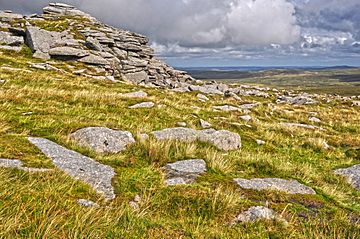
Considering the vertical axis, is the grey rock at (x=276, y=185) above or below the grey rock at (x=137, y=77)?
above

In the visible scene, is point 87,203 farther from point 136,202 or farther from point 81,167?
point 81,167

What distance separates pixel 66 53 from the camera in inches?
2034

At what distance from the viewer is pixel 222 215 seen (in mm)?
7430

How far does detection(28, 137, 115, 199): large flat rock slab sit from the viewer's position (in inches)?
321

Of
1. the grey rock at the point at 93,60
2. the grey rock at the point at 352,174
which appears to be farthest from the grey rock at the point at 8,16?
the grey rock at the point at 352,174

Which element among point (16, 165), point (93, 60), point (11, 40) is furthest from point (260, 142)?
point (11, 40)

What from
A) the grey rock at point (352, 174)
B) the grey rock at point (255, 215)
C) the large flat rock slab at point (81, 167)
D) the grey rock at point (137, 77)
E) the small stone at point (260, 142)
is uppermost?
the large flat rock slab at point (81, 167)

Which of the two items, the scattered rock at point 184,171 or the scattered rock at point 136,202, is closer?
the scattered rock at point 136,202

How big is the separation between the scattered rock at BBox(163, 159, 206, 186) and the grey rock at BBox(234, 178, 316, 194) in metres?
1.24

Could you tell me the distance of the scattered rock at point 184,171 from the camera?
9273 millimetres

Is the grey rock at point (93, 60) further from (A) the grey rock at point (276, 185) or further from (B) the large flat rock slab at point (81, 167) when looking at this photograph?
(A) the grey rock at point (276, 185)

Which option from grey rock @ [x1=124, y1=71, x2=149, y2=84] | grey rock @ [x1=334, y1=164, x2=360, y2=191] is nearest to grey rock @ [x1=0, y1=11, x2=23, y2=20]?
grey rock @ [x1=124, y1=71, x2=149, y2=84]

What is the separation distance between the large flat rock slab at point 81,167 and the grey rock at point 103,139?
1.28 m

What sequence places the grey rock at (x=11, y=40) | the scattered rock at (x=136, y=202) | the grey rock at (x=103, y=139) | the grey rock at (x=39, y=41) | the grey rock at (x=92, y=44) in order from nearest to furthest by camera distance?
the scattered rock at (x=136, y=202) < the grey rock at (x=103, y=139) < the grey rock at (x=39, y=41) < the grey rock at (x=11, y=40) < the grey rock at (x=92, y=44)
